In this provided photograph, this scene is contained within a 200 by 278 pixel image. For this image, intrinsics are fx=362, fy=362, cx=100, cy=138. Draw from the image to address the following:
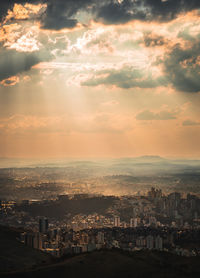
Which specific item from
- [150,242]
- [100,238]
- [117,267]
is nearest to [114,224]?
[100,238]

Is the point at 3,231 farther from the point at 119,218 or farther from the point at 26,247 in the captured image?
the point at 119,218

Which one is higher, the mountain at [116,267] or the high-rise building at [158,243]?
the mountain at [116,267]

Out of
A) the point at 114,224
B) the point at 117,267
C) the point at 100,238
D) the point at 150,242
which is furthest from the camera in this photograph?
the point at 114,224

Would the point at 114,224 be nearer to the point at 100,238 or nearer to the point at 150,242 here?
the point at 100,238

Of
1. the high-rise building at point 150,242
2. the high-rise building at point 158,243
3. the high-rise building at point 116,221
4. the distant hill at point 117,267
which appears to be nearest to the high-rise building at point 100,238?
the high-rise building at point 150,242

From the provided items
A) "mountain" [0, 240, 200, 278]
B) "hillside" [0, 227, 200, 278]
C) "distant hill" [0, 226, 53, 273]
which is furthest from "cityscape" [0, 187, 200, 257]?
"mountain" [0, 240, 200, 278]

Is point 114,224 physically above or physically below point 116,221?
below

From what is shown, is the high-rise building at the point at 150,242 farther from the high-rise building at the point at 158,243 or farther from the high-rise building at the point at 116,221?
the high-rise building at the point at 116,221

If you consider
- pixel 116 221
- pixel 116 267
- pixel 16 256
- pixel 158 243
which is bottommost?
pixel 116 221

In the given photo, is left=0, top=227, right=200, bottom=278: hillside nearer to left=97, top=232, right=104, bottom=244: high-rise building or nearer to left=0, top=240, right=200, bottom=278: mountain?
left=0, top=240, right=200, bottom=278: mountain
